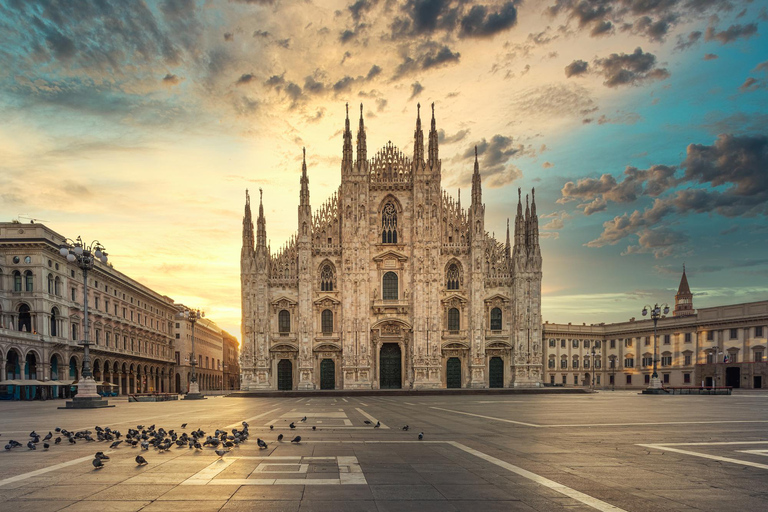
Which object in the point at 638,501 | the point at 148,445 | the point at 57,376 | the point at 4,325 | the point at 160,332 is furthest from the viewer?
the point at 160,332

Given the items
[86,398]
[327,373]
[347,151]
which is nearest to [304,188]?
[347,151]

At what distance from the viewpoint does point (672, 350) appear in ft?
284

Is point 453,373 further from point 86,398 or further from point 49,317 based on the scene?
point 49,317

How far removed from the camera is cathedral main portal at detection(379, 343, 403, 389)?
59.8m

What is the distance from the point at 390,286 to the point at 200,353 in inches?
2410

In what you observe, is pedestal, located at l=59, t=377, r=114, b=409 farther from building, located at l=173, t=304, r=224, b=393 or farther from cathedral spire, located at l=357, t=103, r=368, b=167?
building, located at l=173, t=304, r=224, b=393

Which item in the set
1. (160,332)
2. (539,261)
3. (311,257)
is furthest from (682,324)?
(160,332)

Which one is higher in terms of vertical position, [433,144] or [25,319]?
[433,144]

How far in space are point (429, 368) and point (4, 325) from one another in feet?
126

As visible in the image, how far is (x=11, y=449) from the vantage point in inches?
448

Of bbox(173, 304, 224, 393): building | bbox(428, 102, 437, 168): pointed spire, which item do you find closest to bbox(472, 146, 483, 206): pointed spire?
bbox(428, 102, 437, 168): pointed spire

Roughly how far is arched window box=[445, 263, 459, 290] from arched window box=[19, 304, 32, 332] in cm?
3897

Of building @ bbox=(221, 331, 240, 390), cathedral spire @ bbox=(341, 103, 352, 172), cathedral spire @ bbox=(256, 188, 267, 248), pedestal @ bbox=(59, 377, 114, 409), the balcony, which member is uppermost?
cathedral spire @ bbox=(341, 103, 352, 172)

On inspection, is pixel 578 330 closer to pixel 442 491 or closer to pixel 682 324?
pixel 682 324
